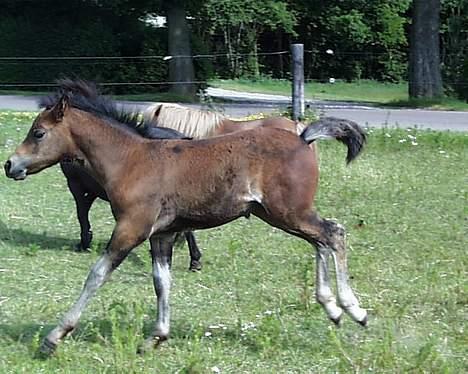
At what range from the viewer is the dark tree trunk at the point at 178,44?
25.8 m

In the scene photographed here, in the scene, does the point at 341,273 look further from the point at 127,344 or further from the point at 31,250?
the point at 31,250

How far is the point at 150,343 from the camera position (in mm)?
6164

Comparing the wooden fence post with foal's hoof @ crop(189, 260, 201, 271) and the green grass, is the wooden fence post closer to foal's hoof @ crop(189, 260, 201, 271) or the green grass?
foal's hoof @ crop(189, 260, 201, 271)

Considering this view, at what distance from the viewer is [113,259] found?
19.7ft

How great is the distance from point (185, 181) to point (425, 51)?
59.6ft

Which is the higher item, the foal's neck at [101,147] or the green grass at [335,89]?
the foal's neck at [101,147]

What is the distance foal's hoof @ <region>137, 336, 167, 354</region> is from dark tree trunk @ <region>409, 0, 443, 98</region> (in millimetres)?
18163

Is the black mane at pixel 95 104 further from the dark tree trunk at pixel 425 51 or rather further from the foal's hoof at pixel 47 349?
the dark tree trunk at pixel 425 51

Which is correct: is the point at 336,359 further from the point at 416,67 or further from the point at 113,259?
the point at 416,67

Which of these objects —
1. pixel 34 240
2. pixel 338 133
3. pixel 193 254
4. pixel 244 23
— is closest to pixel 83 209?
pixel 34 240

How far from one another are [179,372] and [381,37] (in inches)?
1241

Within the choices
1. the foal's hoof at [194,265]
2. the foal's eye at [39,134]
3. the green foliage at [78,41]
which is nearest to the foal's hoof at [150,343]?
the foal's eye at [39,134]

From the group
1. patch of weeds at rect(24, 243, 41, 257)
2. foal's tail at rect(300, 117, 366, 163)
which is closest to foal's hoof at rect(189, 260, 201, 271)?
patch of weeds at rect(24, 243, 41, 257)

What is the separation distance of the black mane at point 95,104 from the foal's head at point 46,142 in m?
0.14
